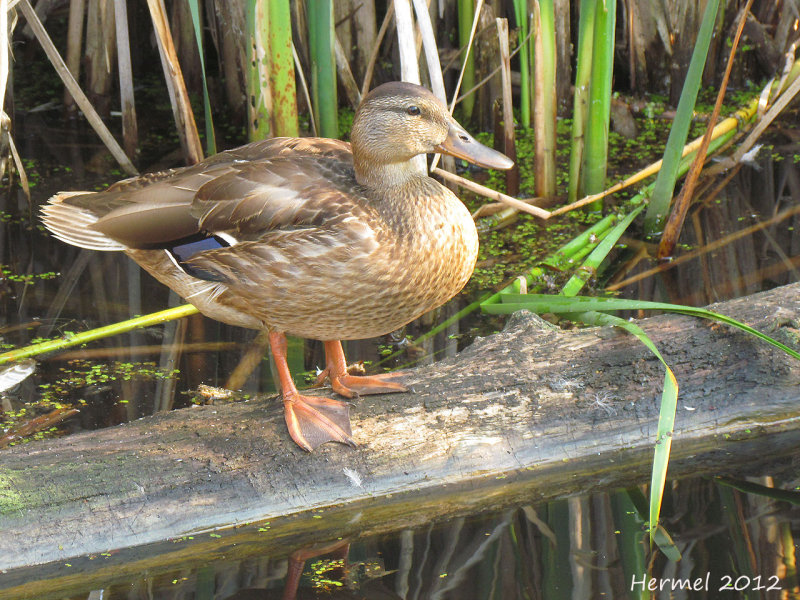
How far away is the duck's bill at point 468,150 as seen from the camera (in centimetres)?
291

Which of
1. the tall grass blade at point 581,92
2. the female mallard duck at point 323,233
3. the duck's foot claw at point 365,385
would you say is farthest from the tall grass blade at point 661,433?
the tall grass blade at point 581,92

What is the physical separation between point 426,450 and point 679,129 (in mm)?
1828

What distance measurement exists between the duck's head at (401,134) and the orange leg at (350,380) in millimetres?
649

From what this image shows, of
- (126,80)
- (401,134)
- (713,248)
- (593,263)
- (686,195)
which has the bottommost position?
(713,248)

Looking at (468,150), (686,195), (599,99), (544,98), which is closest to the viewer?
(468,150)

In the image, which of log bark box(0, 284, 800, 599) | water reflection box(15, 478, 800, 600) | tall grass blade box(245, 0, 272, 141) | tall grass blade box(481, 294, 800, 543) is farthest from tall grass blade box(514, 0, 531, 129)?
water reflection box(15, 478, 800, 600)

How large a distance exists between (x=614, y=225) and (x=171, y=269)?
234 cm

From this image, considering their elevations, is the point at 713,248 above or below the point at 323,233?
below

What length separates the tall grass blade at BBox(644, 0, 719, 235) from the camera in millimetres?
3586

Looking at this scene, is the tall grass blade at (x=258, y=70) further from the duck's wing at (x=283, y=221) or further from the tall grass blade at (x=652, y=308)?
the tall grass blade at (x=652, y=308)

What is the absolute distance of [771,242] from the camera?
4.58m

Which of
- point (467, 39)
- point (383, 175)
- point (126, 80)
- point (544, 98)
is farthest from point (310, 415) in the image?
point (467, 39)

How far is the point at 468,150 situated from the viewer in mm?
2914

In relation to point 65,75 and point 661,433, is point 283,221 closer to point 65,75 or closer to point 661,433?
point 661,433
